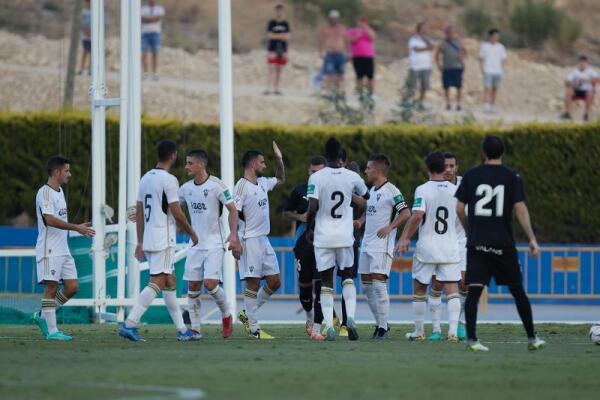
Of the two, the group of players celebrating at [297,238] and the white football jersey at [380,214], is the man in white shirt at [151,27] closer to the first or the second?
the group of players celebrating at [297,238]

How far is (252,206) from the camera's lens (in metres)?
17.1

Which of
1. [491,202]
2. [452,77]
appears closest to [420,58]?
[452,77]

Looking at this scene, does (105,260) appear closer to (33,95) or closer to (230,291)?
(230,291)

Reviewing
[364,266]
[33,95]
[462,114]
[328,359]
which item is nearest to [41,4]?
[33,95]

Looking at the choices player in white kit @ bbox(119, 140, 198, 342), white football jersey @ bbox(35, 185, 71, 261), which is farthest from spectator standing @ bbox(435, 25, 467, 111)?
player in white kit @ bbox(119, 140, 198, 342)

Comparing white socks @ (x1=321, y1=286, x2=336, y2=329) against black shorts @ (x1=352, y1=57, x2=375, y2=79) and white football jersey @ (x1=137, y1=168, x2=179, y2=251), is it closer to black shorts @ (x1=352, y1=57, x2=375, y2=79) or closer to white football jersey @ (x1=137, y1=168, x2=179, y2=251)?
white football jersey @ (x1=137, y1=168, x2=179, y2=251)

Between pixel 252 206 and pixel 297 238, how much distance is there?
77 cm

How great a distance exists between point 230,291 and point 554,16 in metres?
32.1

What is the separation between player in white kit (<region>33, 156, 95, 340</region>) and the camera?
16.1 meters

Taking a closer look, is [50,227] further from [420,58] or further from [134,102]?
[420,58]

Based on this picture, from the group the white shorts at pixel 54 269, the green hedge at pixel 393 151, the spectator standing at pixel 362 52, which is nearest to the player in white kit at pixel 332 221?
the white shorts at pixel 54 269

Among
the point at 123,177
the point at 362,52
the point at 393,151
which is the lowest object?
the point at 123,177

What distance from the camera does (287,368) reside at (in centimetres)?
1202

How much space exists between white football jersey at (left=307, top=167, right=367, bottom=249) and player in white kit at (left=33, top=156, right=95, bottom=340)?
2.67 meters
